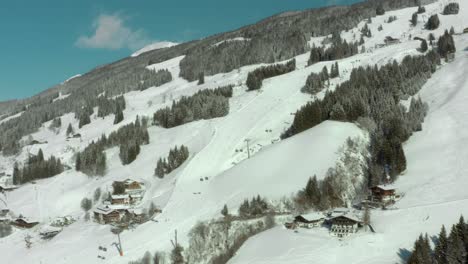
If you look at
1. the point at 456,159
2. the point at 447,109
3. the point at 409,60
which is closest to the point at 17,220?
the point at 456,159

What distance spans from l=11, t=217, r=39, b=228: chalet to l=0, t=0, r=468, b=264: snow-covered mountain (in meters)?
2.24

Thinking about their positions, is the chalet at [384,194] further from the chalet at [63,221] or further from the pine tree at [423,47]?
the pine tree at [423,47]

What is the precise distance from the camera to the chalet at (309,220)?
5491cm

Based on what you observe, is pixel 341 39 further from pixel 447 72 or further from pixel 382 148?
pixel 382 148

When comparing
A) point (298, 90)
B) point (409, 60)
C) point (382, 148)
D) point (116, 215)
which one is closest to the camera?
point (382, 148)

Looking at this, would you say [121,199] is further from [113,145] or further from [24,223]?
[113,145]

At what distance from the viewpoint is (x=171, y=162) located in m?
90.7

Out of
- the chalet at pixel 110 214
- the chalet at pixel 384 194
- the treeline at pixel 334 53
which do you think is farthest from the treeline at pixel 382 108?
the chalet at pixel 110 214

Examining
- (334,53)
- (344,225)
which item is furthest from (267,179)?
(334,53)

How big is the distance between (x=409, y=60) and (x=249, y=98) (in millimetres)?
43020

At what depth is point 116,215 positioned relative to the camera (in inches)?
2958

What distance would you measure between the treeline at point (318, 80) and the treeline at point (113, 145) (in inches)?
1757

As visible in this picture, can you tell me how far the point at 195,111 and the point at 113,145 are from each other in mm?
23569

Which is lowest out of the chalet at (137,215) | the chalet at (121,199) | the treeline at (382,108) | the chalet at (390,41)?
the chalet at (137,215)
